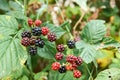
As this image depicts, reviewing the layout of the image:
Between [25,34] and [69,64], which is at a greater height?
[25,34]

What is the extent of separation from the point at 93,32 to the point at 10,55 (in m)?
0.51

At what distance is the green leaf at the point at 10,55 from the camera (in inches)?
64.7

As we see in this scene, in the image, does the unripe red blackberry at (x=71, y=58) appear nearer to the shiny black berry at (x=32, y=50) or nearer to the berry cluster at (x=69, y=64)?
the berry cluster at (x=69, y=64)

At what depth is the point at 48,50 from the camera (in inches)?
71.2

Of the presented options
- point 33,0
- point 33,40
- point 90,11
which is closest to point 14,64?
point 33,40

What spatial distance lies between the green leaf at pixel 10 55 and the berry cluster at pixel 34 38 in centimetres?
4

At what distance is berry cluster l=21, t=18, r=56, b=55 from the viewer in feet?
5.54

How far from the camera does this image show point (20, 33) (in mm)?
1771

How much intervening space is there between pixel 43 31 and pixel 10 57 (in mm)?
215

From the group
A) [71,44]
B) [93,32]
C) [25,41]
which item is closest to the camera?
[25,41]

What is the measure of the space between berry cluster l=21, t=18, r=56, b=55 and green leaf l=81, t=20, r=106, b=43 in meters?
0.24

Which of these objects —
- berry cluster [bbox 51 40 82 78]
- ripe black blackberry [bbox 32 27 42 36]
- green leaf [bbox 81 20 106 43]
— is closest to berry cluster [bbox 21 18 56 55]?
ripe black blackberry [bbox 32 27 42 36]

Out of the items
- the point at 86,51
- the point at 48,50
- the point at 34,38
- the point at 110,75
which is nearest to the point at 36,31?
the point at 34,38

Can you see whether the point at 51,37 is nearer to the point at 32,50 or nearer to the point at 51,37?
the point at 51,37
